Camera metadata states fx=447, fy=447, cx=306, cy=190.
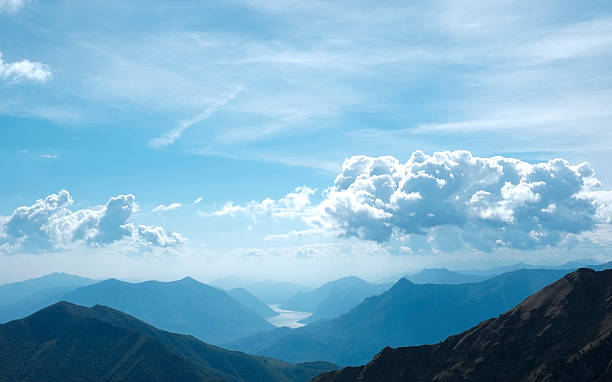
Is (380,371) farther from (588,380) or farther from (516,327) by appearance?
(588,380)

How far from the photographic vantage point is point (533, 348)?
490 ft

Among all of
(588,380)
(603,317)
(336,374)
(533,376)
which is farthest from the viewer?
(336,374)

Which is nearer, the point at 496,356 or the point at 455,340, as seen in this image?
the point at 496,356

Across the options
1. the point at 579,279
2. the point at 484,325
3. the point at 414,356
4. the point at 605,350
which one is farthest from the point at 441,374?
the point at 579,279

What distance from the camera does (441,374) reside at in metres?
160

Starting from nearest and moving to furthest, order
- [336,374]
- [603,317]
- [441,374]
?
1. [603,317]
2. [441,374]
3. [336,374]

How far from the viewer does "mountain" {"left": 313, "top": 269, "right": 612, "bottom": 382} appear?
136 meters

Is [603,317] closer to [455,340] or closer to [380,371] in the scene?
[455,340]

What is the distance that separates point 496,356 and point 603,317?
37.1 metres

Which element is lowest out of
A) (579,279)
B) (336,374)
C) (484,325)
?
(336,374)

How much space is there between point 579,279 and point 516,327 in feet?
101

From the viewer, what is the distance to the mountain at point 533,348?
136 m

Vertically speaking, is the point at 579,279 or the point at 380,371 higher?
the point at 579,279

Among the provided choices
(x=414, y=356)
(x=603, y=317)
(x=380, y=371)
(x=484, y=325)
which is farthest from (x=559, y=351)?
(x=380, y=371)
